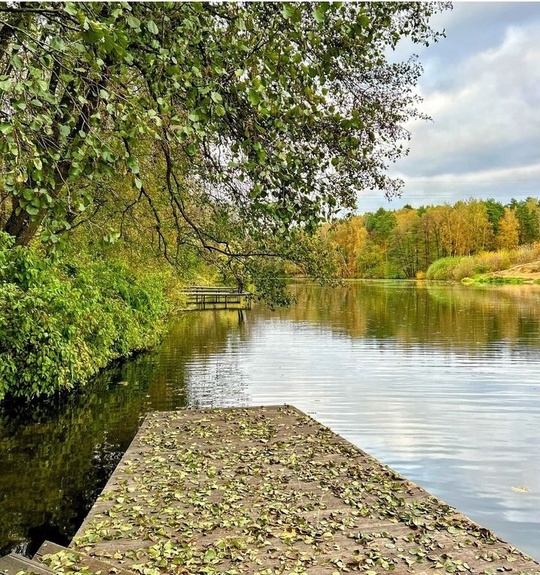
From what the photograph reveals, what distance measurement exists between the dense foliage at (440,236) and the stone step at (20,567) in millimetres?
71425

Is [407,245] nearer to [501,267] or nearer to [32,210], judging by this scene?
[501,267]

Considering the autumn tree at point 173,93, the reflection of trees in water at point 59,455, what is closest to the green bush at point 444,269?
the reflection of trees in water at point 59,455

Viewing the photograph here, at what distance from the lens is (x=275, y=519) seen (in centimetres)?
502

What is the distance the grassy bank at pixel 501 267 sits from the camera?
215 feet

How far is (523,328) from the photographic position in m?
23.9

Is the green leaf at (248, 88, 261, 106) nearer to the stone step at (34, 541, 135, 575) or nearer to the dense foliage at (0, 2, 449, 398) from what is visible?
the dense foliage at (0, 2, 449, 398)

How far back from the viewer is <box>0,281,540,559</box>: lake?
277 inches

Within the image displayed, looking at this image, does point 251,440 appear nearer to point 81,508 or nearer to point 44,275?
point 81,508

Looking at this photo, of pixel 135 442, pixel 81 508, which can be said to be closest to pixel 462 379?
pixel 135 442

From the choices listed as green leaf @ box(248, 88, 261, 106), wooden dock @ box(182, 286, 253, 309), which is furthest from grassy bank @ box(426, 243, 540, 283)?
green leaf @ box(248, 88, 261, 106)

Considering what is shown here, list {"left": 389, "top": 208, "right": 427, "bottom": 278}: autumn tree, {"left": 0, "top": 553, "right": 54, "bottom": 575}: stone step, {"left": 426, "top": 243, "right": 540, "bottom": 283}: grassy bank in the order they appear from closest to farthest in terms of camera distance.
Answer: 1. {"left": 0, "top": 553, "right": 54, "bottom": 575}: stone step
2. {"left": 426, "top": 243, "right": 540, "bottom": 283}: grassy bank
3. {"left": 389, "top": 208, "right": 427, "bottom": 278}: autumn tree

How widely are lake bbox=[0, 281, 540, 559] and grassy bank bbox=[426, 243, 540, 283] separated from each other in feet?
145

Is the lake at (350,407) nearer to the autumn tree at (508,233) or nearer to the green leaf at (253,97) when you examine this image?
the green leaf at (253,97)

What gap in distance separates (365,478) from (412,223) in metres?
86.3
